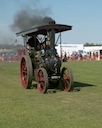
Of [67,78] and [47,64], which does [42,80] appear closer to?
[47,64]

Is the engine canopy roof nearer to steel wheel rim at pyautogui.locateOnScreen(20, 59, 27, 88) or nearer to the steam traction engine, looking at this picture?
the steam traction engine

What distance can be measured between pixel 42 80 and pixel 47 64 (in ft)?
1.82

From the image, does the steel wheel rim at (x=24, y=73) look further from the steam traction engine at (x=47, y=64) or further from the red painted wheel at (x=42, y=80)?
the red painted wheel at (x=42, y=80)

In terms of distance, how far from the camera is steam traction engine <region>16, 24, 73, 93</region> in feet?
32.6

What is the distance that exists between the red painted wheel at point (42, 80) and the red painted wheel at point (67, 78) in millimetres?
784

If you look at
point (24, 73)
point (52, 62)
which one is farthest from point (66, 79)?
point (24, 73)

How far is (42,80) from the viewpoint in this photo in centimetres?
981

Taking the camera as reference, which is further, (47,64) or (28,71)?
(28,71)

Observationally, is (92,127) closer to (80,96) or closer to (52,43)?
(80,96)

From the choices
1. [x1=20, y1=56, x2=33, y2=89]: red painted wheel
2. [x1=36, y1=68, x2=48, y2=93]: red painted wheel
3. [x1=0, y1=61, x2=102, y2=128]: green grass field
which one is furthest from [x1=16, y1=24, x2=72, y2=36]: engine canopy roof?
[x1=0, y1=61, x2=102, y2=128]: green grass field

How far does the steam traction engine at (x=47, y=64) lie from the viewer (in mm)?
9945

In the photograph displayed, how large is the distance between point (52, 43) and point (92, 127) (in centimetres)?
498

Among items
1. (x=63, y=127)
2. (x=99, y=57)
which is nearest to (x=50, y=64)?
(x=63, y=127)

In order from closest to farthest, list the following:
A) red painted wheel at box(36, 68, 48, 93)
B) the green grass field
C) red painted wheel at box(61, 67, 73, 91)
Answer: the green grass field < red painted wheel at box(36, 68, 48, 93) < red painted wheel at box(61, 67, 73, 91)
